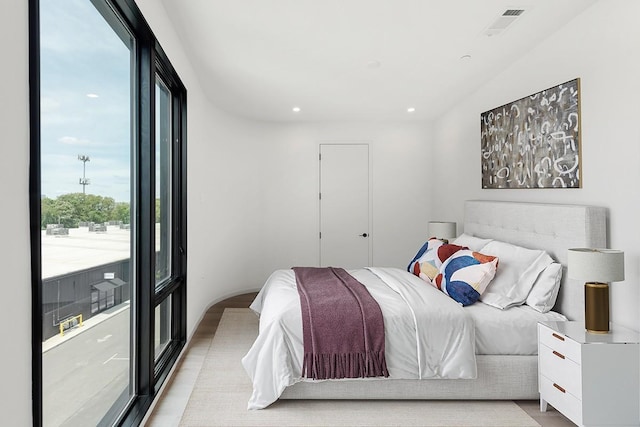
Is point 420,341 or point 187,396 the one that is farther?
point 187,396

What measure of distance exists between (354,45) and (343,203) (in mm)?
3205

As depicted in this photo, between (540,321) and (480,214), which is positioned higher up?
(480,214)

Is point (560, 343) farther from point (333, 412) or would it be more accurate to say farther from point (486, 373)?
point (333, 412)

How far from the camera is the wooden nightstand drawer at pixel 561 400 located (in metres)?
2.38

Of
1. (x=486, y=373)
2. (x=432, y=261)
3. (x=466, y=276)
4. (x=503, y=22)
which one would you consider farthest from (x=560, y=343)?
(x=503, y=22)

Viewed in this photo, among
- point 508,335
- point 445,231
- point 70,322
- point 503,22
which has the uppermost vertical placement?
point 503,22

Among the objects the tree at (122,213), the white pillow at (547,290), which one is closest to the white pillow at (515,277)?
the white pillow at (547,290)

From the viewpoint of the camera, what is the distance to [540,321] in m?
2.88

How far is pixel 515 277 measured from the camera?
10.6ft

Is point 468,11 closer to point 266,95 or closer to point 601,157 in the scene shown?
point 601,157

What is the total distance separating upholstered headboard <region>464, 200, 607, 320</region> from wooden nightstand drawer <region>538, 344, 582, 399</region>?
42 cm

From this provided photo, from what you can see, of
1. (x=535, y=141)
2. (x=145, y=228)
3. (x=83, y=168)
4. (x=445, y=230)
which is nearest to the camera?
(x=83, y=168)

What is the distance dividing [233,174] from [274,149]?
0.72m

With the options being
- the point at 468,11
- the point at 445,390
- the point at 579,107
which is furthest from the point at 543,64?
the point at 445,390
